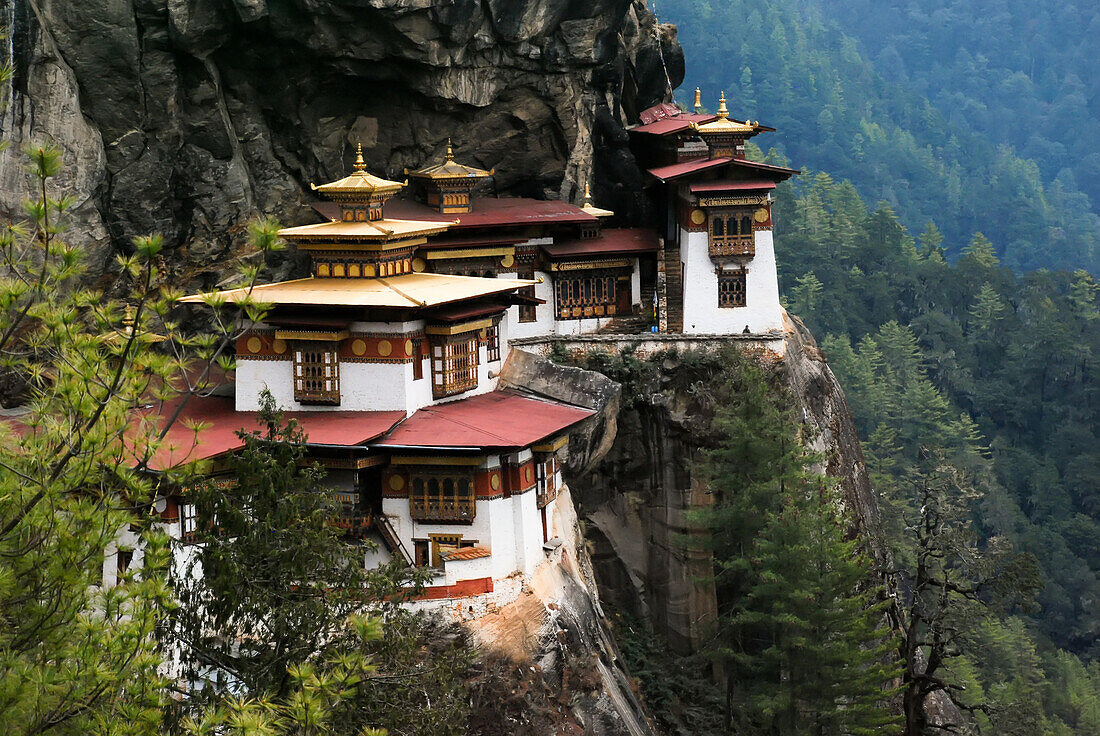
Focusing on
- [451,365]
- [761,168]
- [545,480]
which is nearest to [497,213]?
[761,168]

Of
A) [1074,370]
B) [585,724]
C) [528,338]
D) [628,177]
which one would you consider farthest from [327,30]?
[1074,370]

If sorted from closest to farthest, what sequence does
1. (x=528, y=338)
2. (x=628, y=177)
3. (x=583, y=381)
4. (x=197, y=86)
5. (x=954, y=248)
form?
(x=583, y=381) → (x=197, y=86) → (x=528, y=338) → (x=628, y=177) → (x=954, y=248)

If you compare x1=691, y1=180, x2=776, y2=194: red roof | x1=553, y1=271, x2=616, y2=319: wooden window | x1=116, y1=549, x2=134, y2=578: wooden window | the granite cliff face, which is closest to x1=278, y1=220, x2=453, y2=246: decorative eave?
the granite cliff face

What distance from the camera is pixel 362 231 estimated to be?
2917 centimetres

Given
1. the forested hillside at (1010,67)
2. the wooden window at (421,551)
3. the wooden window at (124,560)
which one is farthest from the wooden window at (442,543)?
the forested hillside at (1010,67)

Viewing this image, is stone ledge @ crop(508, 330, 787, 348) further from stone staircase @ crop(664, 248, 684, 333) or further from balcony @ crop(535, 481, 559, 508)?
balcony @ crop(535, 481, 559, 508)

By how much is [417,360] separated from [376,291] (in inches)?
58.2

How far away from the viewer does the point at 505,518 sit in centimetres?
2691

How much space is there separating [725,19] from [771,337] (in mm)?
105540

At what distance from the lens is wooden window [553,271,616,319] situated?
37562mm

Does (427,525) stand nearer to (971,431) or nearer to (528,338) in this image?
(528,338)

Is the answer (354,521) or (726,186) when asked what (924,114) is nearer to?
(726,186)

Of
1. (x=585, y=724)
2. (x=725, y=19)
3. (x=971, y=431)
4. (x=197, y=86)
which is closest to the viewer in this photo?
(x=585, y=724)

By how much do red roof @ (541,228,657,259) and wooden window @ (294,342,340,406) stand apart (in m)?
10.2
